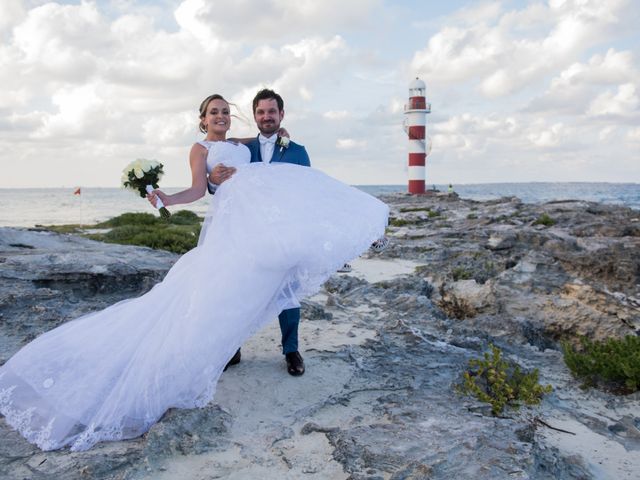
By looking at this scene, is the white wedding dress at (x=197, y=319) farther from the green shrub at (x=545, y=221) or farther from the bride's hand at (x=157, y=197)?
the green shrub at (x=545, y=221)

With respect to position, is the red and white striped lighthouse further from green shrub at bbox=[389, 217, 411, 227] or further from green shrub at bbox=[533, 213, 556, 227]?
green shrub at bbox=[533, 213, 556, 227]

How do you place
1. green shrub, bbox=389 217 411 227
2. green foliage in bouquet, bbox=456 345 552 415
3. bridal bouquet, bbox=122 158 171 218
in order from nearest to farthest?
green foliage in bouquet, bbox=456 345 552 415, bridal bouquet, bbox=122 158 171 218, green shrub, bbox=389 217 411 227

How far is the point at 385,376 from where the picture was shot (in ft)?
15.3

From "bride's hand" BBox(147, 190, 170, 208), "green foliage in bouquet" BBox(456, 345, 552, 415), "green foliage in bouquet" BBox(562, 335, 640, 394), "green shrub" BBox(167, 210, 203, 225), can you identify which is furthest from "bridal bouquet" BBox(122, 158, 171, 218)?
"green shrub" BBox(167, 210, 203, 225)

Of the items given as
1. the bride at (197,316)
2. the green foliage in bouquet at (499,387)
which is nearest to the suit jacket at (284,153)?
the bride at (197,316)

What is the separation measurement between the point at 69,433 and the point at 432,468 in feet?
7.76

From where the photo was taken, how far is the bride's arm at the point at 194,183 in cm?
438

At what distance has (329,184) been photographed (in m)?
4.42

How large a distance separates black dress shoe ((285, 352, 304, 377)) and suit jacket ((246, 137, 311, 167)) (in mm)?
1679

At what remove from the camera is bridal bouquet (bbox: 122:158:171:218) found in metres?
4.51

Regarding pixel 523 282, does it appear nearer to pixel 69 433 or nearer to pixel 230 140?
pixel 230 140

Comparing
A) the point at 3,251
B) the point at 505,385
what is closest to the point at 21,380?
the point at 505,385

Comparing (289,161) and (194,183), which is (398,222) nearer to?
(289,161)

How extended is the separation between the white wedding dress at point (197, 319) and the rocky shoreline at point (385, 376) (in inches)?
7.3
